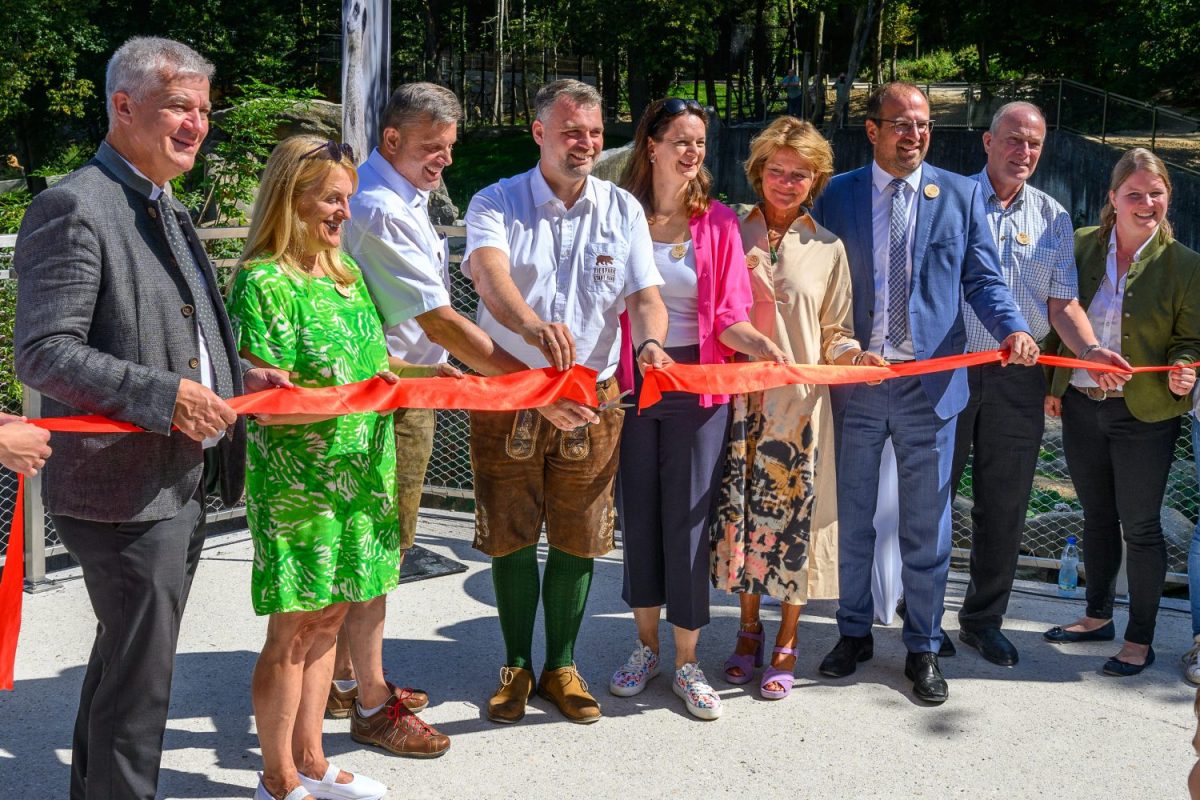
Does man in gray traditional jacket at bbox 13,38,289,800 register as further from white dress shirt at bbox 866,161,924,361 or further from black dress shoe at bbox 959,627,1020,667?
black dress shoe at bbox 959,627,1020,667

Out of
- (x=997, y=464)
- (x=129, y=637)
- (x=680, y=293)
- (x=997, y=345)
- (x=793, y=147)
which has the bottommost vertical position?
(x=129, y=637)

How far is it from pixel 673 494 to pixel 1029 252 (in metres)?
1.84

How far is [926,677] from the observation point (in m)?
4.54

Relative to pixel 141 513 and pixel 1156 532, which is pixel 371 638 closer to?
pixel 141 513

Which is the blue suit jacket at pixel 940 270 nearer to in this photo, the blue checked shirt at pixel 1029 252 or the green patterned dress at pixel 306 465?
the blue checked shirt at pixel 1029 252

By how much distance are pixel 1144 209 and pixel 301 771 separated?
12.4ft

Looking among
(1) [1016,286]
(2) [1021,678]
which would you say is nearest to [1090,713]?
(2) [1021,678]

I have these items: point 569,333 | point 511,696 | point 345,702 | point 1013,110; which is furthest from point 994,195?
point 345,702

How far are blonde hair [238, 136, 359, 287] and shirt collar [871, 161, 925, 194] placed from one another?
2145 millimetres

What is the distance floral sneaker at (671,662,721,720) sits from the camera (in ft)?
14.1

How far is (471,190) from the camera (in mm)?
31469

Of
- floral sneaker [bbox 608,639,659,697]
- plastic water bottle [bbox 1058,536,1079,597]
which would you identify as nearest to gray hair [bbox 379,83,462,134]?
floral sneaker [bbox 608,639,659,697]

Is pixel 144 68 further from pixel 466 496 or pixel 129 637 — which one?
pixel 466 496

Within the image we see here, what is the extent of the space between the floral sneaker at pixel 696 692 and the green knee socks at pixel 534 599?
42cm
